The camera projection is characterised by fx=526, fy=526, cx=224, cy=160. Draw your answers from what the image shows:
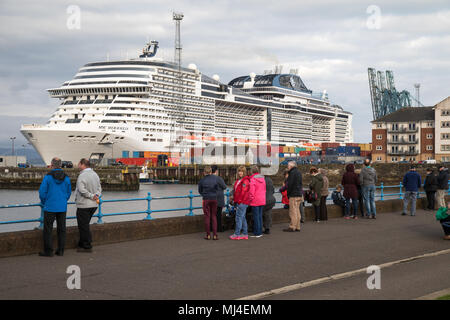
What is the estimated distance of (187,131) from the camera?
89625 millimetres

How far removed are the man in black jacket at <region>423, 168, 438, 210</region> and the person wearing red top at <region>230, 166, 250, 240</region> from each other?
9133 millimetres

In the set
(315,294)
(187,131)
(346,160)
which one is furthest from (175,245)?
(346,160)

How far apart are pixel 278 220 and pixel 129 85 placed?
67775 mm

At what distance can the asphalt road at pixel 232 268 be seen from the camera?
7.29 metres

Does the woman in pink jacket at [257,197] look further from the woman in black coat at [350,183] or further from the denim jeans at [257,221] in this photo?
the woman in black coat at [350,183]

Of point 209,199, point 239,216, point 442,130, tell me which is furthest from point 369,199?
point 442,130

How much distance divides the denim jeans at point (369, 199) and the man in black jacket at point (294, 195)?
3.81 m

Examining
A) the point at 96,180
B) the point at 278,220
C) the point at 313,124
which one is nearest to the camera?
the point at 96,180

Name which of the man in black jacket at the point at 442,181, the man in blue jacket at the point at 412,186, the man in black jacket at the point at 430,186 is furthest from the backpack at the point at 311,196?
the man in black jacket at the point at 442,181

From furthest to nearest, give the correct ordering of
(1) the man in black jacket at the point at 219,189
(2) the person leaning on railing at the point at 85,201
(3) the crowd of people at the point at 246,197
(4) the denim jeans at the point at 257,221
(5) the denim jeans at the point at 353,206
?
(5) the denim jeans at the point at 353,206 < (4) the denim jeans at the point at 257,221 < (1) the man in black jacket at the point at 219,189 < (2) the person leaning on railing at the point at 85,201 < (3) the crowd of people at the point at 246,197

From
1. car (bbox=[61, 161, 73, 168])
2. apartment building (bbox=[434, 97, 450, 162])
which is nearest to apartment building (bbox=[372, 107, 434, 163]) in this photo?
apartment building (bbox=[434, 97, 450, 162])

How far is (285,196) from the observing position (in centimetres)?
1530

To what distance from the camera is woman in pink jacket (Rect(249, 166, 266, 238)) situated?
12.6 meters
